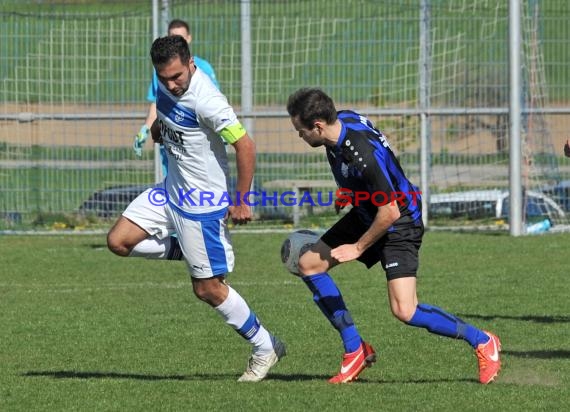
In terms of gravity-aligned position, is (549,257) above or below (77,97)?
below

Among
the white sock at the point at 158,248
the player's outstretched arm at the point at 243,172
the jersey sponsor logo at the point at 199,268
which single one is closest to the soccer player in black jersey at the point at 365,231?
the player's outstretched arm at the point at 243,172

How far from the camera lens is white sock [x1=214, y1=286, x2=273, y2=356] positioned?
23.5 feet

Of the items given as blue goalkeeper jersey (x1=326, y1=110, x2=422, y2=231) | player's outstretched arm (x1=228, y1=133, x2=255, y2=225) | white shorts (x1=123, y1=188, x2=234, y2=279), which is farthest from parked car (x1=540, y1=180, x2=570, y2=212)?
player's outstretched arm (x1=228, y1=133, x2=255, y2=225)

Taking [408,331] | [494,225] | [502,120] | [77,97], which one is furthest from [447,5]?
[408,331]

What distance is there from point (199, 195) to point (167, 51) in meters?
0.85

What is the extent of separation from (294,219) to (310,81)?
2548 mm

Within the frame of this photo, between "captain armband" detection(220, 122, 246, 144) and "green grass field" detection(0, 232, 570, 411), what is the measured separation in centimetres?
133

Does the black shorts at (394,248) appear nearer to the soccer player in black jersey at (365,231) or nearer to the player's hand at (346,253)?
the soccer player in black jersey at (365,231)

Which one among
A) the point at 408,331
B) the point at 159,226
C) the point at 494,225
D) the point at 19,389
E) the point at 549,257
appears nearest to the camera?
→ the point at 19,389

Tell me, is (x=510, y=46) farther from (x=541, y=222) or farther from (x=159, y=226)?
(x=159, y=226)

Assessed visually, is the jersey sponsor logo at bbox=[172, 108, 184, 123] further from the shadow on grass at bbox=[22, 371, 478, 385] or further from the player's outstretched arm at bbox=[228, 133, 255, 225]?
the shadow on grass at bbox=[22, 371, 478, 385]

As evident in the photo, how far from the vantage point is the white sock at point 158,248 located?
24.3 ft

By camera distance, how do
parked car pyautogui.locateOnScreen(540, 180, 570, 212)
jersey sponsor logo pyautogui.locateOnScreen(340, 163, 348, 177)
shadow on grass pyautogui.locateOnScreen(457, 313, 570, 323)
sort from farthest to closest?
1. parked car pyautogui.locateOnScreen(540, 180, 570, 212)
2. shadow on grass pyautogui.locateOnScreen(457, 313, 570, 323)
3. jersey sponsor logo pyautogui.locateOnScreen(340, 163, 348, 177)

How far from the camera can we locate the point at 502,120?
1593cm
